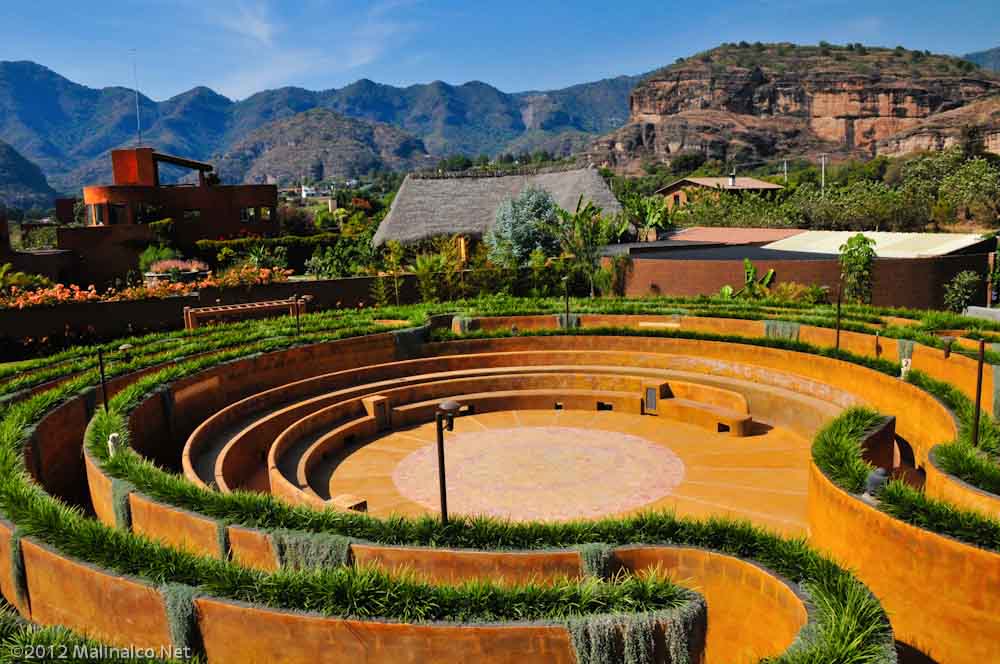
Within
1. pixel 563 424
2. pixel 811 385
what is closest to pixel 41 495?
pixel 563 424

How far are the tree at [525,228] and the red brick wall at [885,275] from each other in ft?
36.4

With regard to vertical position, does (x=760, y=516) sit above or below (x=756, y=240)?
below

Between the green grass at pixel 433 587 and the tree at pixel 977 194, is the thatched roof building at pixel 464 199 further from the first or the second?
the green grass at pixel 433 587

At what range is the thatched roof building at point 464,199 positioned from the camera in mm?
45719

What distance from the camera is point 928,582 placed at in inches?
329

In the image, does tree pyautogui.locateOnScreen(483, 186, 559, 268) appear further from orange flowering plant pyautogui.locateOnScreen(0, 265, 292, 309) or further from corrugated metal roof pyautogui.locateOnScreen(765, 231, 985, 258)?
orange flowering plant pyautogui.locateOnScreen(0, 265, 292, 309)

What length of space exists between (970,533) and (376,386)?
14.5 metres

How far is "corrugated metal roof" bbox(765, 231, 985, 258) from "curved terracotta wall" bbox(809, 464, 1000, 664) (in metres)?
23.8

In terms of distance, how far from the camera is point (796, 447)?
16391mm

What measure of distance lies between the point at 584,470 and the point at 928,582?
7.53 meters

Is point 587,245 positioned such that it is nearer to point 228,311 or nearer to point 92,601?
point 228,311

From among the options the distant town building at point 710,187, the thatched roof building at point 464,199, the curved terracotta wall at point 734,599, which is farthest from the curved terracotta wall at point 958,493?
the distant town building at point 710,187

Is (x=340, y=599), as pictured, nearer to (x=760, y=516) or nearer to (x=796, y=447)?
(x=760, y=516)

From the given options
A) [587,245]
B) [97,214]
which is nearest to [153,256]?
[97,214]
